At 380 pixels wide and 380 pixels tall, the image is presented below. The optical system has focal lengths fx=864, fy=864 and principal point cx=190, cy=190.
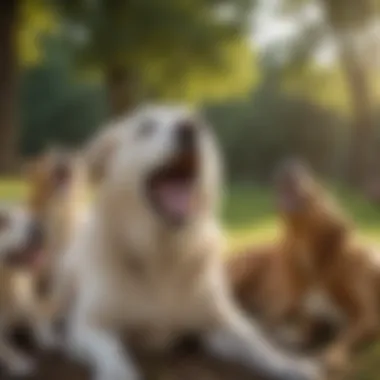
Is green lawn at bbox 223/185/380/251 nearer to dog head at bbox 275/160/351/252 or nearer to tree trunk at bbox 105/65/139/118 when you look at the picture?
dog head at bbox 275/160/351/252

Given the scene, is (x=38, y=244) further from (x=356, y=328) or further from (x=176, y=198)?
(x=356, y=328)

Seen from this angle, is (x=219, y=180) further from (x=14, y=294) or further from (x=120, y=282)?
(x=14, y=294)

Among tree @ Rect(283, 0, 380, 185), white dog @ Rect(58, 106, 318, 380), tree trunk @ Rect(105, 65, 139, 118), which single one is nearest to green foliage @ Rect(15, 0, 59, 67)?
tree trunk @ Rect(105, 65, 139, 118)

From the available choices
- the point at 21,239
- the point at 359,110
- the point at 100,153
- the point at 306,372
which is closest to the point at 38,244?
the point at 21,239

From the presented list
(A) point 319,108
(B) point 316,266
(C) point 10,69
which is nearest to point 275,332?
(B) point 316,266

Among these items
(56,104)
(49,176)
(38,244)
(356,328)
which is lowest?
(356,328)

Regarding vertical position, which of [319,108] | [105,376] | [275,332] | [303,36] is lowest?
[105,376]

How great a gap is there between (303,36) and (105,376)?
2.22ft

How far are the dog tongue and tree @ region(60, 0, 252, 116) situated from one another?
177 millimetres

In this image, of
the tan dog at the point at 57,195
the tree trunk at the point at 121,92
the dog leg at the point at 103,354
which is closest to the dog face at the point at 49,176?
the tan dog at the point at 57,195

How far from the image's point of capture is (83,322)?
1462mm

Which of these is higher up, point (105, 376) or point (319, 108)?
point (319, 108)

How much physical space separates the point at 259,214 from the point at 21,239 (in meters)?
0.42

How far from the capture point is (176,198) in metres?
1.44
